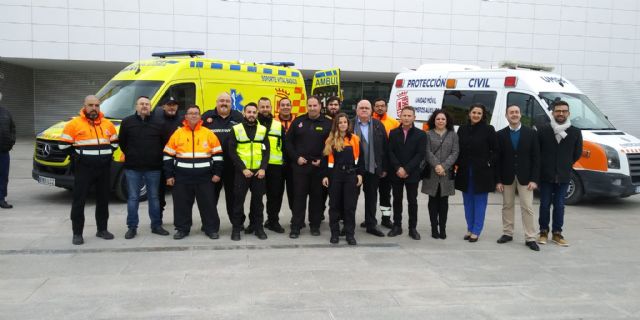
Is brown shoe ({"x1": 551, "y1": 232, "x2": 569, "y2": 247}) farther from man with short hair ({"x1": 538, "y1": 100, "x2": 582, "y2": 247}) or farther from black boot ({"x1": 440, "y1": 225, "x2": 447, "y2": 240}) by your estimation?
black boot ({"x1": 440, "y1": 225, "x2": 447, "y2": 240})

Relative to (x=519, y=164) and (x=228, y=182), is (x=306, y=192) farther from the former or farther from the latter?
(x=519, y=164)

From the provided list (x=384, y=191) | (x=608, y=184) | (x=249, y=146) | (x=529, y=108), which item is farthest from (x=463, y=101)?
(x=249, y=146)

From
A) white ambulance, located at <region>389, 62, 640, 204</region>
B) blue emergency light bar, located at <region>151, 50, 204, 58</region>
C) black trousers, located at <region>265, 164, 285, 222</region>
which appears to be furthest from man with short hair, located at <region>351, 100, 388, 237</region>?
blue emergency light bar, located at <region>151, 50, 204, 58</region>

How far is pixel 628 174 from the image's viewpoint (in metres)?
8.79

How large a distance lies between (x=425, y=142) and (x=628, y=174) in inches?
180

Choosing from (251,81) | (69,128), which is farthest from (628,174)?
(69,128)

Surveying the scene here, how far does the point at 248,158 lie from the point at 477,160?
2.87 metres

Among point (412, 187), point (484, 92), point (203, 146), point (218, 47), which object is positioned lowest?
point (412, 187)

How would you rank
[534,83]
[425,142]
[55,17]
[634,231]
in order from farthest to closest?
[55,17] → [534,83] → [634,231] → [425,142]

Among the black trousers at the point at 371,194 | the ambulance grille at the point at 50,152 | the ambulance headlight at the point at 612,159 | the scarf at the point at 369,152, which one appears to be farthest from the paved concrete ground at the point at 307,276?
the ambulance headlight at the point at 612,159

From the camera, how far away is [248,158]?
20.7 ft

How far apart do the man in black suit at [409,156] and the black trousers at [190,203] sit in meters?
2.38

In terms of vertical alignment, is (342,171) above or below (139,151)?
below

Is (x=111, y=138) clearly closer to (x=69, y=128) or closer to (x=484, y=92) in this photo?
(x=69, y=128)
